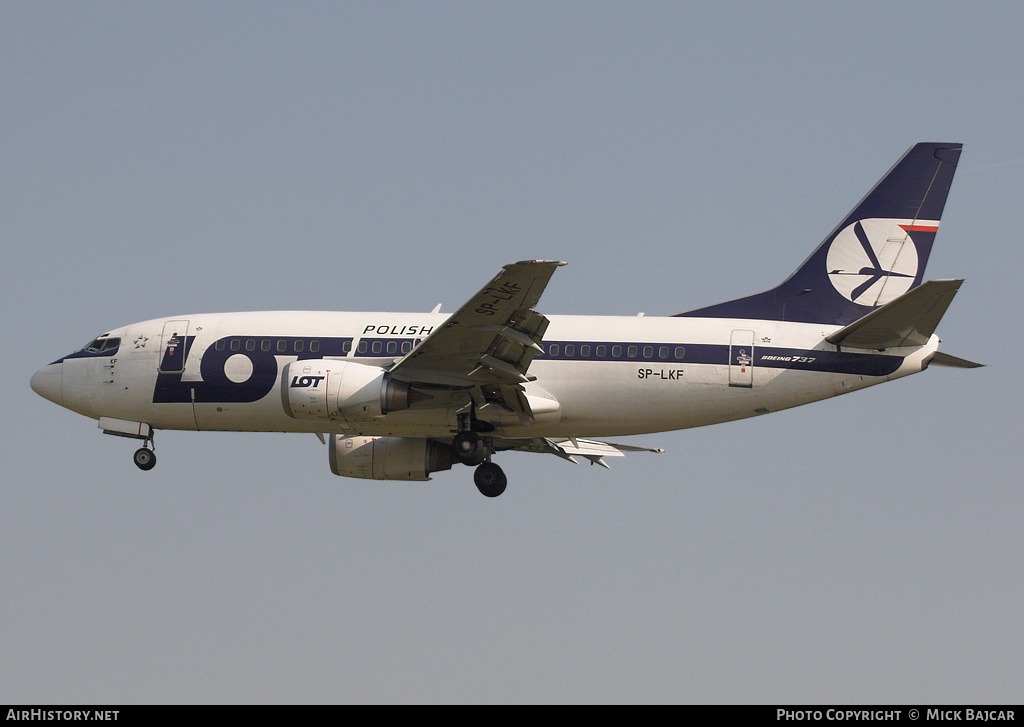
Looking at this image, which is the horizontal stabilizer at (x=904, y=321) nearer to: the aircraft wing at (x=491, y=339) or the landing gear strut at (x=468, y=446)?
the aircraft wing at (x=491, y=339)

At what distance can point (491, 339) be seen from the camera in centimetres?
3394

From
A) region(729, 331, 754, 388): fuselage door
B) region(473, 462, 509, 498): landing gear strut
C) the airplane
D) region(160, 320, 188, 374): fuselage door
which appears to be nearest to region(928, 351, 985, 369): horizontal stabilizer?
the airplane

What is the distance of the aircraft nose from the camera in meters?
39.7

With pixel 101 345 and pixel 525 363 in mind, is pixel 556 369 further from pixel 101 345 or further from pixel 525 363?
pixel 101 345

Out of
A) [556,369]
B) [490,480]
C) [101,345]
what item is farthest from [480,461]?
[101,345]

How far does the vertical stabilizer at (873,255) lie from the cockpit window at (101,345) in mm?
16246

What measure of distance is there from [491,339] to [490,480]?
559cm

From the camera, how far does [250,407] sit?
3725 cm

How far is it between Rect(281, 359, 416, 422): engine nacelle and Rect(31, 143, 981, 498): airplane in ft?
0.13

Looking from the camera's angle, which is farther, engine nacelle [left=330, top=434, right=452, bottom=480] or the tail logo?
engine nacelle [left=330, top=434, right=452, bottom=480]

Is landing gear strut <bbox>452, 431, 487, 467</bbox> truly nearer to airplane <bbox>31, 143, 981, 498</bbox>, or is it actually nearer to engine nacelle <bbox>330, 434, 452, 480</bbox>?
airplane <bbox>31, 143, 981, 498</bbox>

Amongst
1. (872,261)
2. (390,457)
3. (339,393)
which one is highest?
(872,261)

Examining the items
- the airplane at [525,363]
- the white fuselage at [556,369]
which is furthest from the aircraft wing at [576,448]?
the white fuselage at [556,369]
